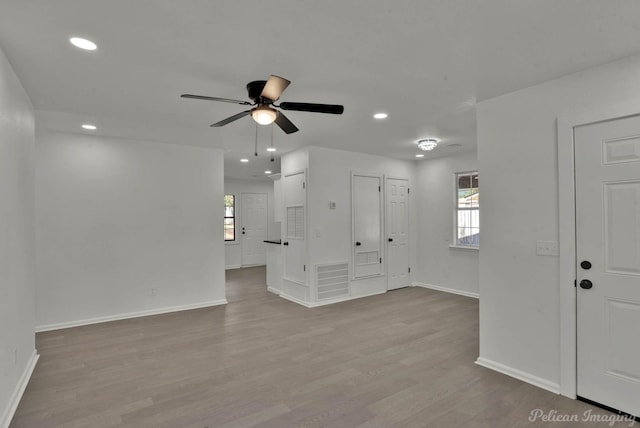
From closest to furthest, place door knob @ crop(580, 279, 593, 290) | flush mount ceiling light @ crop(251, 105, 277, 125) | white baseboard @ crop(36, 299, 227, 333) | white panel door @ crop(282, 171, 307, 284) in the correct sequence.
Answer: door knob @ crop(580, 279, 593, 290), flush mount ceiling light @ crop(251, 105, 277, 125), white baseboard @ crop(36, 299, 227, 333), white panel door @ crop(282, 171, 307, 284)

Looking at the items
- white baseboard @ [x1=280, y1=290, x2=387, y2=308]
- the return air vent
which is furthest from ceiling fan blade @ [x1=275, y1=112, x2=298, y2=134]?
white baseboard @ [x1=280, y1=290, x2=387, y2=308]

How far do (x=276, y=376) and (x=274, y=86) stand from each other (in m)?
2.42

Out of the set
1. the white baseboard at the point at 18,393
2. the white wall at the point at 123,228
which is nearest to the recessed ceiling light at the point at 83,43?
the white baseboard at the point at 18,393

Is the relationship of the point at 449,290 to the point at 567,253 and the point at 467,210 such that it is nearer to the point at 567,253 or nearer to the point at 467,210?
the point at 467,210

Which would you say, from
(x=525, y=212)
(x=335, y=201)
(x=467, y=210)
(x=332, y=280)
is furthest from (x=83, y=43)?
(x=467, y=210)

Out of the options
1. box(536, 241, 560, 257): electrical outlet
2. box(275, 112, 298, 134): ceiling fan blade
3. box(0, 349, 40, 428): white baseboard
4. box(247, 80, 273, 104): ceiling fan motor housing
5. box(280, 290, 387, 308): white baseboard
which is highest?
box(247, 80, 273, 104): ceiling fan motor housing

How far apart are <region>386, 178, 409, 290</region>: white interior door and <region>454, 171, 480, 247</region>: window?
3.06 ft

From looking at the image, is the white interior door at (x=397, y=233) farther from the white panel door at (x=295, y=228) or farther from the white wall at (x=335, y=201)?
the white panel door at (x=295, y=228)

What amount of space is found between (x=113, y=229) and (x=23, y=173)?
1889 mm

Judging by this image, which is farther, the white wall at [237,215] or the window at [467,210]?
the white wall at [237,215]

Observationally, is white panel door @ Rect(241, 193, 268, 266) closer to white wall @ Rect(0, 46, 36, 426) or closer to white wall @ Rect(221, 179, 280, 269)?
white wall @ Rect(221, 179, 280, 269)

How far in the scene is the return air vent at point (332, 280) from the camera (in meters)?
5.25

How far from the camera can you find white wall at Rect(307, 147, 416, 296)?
17.1ft

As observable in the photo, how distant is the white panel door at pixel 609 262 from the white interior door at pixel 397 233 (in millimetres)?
3705
